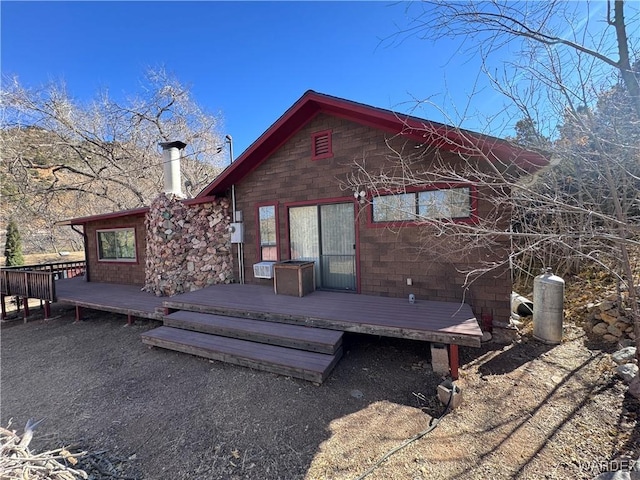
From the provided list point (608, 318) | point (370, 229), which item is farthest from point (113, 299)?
point (608, 318)

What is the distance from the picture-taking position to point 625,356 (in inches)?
135

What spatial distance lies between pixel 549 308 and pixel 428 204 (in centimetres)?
244

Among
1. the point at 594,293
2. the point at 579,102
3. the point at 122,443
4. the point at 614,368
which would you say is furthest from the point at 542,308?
the point at 122,443

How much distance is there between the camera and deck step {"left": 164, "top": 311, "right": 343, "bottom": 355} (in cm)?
375

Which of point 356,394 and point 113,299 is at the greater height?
point 113,299

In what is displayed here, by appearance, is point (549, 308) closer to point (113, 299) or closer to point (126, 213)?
point (113, 299)

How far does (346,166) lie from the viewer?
529 centimetres

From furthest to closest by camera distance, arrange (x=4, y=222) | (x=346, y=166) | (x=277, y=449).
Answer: (x=4, y=222)
(x=346, y=166)
(x=277, y=449)

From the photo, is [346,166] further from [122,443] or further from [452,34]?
[122,443]

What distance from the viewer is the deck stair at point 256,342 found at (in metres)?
3.53

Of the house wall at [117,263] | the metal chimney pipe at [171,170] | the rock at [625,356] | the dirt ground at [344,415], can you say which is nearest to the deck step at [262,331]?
the dirt ground at [344,415]

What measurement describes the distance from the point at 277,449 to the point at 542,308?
4.43 meters

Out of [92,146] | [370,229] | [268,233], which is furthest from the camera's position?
[92,146]

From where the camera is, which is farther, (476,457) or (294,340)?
(294,340)
